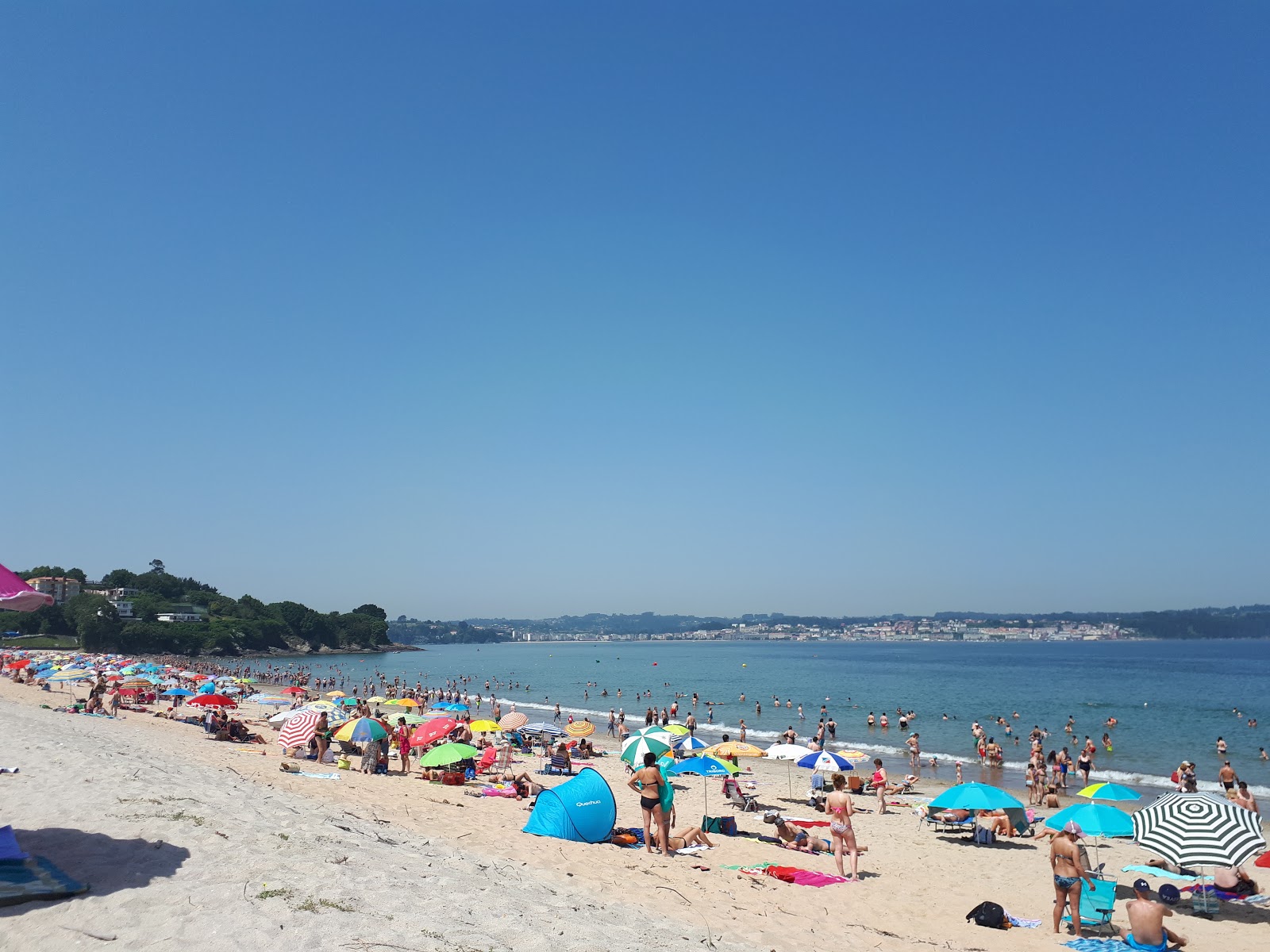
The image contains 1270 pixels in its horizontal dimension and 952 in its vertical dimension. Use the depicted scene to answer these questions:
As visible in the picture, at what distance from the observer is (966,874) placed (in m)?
13.3

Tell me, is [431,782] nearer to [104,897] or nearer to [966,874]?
[966,874]

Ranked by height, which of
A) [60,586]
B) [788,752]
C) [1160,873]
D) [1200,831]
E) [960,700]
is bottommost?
[960,700]

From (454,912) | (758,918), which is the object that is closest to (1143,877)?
(758,918)

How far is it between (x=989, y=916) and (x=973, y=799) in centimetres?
433

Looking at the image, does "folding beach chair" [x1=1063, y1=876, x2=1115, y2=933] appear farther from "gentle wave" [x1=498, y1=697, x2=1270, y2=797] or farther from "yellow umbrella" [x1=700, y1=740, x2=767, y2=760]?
"gentle wave" [x1=498, y1=697, x2=1270, y2=797]

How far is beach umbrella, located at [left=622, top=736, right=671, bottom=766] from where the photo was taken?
15789 mm

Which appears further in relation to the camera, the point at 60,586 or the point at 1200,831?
the point at 60,586

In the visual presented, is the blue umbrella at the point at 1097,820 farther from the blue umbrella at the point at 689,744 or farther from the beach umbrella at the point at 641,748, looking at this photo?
the blue umbrella at the point at 689,744

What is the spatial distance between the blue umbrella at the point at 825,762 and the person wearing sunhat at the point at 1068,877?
7545 mm

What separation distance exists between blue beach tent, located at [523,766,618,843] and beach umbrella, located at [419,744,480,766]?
5.77m

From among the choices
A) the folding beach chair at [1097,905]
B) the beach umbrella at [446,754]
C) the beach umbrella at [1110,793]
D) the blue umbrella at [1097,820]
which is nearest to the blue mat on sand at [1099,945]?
the folding beach chair at [1097,905]

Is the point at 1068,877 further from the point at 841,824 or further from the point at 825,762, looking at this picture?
the point at 825,762

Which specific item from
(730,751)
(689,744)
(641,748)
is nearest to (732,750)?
(730,751)

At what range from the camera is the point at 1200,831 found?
34.4 ft
